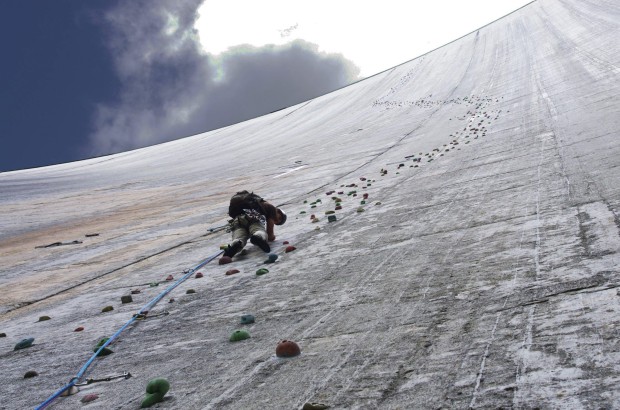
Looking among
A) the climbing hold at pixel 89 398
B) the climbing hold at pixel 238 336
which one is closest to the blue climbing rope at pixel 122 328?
the climbing hold at pixel 89 398

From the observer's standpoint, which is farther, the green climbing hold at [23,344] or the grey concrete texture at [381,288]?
the green climbing hold at [23,344]

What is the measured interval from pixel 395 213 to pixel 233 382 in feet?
14.9

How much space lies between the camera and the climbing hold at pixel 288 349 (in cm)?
346

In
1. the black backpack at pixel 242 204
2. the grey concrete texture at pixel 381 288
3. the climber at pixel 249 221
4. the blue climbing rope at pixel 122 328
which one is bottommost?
the grey concrete texture at pixel 381 288

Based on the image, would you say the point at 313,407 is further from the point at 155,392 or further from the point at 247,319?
the point at 247,319

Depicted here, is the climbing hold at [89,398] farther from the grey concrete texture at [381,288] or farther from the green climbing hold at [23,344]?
the green climbing hold at [23,344]

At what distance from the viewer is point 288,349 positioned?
11.4 ft

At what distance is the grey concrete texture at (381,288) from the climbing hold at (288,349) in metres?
0.05

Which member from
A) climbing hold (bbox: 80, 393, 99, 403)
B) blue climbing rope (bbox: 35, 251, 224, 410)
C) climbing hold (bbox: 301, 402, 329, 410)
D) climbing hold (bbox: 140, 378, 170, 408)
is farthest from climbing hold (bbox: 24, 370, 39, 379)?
climbing hold (bbox: 301, 402, 329, 410)

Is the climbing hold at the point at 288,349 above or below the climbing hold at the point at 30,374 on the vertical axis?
below

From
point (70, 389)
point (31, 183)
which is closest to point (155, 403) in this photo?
point (70, 389)

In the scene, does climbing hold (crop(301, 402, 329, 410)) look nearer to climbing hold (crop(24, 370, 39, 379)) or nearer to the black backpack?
climbing hold (crop(24, 370, 39, 379))

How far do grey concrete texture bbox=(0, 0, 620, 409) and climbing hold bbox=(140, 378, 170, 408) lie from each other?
55 mm

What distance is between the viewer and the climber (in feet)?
23.3
